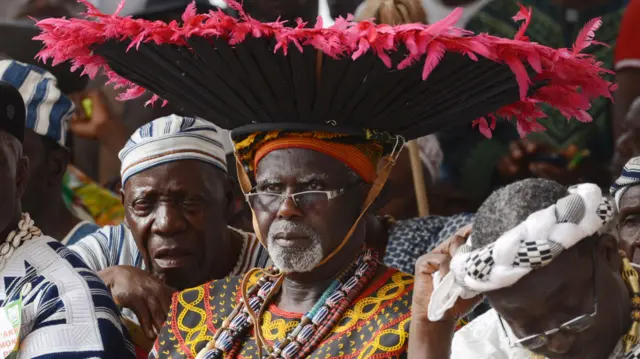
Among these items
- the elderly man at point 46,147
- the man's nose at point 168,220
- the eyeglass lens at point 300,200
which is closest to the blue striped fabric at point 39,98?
the elderly man at point 46,147

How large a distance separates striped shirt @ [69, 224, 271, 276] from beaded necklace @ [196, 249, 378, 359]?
90cm

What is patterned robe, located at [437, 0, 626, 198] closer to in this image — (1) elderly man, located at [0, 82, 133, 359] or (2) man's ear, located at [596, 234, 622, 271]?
(1) elderly man, located at [0, 82, 133, 359]

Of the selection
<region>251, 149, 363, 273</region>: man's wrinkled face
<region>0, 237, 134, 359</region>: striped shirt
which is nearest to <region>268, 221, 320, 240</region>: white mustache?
<region>251, 149, 363, 273</region>: man's wrinkled face

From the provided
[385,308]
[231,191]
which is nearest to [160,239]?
[231,191]

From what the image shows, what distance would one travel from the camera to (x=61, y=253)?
427cm

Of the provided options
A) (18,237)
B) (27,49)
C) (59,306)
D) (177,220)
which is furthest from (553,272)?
(27,49)

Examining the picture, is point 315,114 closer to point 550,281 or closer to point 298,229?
point 298,229

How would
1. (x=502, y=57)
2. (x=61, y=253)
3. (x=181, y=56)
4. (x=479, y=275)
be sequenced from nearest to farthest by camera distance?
1. (x=479, y=275)
2. (x=502, y=57)
3. (x=181, y=56)
4. (x=61, y=253)

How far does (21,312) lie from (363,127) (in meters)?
1.27

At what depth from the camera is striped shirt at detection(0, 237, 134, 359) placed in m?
4.00

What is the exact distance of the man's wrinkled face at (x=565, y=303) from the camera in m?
3.04

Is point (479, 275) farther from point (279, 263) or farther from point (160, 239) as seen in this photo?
point (160, 239)

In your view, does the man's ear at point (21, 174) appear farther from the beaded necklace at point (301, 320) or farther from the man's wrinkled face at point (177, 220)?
the beaded necklace at point (301, 320)

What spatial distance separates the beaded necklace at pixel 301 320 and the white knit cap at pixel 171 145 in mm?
969
